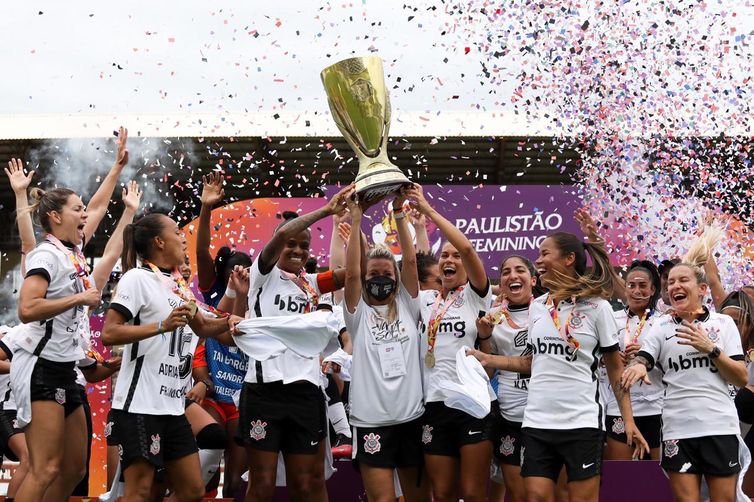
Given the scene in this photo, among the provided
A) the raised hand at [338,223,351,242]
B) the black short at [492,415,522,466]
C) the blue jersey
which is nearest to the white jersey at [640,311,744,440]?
the black short at [492,415,522,466]

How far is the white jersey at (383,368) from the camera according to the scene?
18.6 feet

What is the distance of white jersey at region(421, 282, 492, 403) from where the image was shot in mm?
5738

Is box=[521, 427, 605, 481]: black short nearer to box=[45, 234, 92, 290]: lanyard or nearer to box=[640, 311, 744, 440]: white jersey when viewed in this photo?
box=[640, 311, 744, 440]: white jersey

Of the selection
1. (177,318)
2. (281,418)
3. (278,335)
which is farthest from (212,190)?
(281,418)

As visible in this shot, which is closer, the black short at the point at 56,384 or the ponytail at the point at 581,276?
the black short at the point at 56,384

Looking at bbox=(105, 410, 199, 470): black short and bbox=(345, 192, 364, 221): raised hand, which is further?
bbox=(345, 192, 364, 221): raised hand

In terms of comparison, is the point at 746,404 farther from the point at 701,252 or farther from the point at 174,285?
the point at 174,285

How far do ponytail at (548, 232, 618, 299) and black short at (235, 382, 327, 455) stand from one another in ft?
5.39

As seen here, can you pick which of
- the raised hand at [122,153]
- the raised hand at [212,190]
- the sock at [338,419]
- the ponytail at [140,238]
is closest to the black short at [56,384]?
the ponytail at [140,238]

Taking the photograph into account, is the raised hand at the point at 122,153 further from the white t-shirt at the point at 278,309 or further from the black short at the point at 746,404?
the black short at the point at 746,404

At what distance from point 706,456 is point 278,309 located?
2758 mm

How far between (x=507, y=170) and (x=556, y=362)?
12.8 metres

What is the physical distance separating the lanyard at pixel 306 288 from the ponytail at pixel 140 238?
878 millimetres

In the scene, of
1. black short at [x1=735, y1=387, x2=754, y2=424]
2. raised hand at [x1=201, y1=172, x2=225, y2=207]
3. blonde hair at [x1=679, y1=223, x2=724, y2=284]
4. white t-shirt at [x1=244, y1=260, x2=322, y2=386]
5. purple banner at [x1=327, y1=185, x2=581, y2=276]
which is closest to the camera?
white t-shirt at [x1=244, y1=260, x2=322, y2=386]
